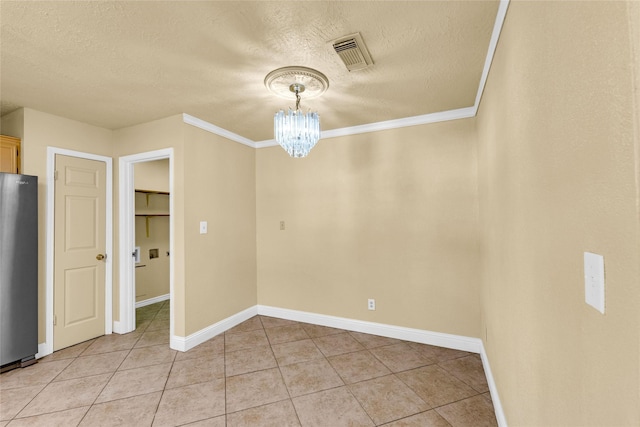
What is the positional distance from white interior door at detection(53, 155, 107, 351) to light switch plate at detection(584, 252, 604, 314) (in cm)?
407

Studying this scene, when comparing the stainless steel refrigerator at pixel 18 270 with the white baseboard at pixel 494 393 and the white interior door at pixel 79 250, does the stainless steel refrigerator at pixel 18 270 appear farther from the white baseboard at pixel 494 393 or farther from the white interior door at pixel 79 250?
the white baseboard at pixel 494 393

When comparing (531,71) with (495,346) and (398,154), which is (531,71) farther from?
(398,154)

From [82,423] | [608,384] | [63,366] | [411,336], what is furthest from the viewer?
[411,336]

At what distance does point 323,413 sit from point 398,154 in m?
2.53

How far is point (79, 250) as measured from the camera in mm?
3160

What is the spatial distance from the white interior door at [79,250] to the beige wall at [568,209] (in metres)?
4.00

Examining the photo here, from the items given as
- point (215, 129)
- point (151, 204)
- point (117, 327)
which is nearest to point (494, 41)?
point (215, 129)

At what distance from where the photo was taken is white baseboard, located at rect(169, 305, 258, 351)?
9.67 ft

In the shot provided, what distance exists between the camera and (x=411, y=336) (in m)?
3.13

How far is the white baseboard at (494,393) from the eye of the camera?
1792 mm

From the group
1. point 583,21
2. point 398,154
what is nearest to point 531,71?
point 583,21

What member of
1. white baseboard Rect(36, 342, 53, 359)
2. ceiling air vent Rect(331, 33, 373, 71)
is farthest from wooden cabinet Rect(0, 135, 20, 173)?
ceiling air vent Rect(331, 33, 373, 71)

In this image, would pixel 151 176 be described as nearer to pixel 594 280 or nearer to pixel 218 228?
pixel 218 228

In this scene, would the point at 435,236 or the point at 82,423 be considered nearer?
the point at 82,423
